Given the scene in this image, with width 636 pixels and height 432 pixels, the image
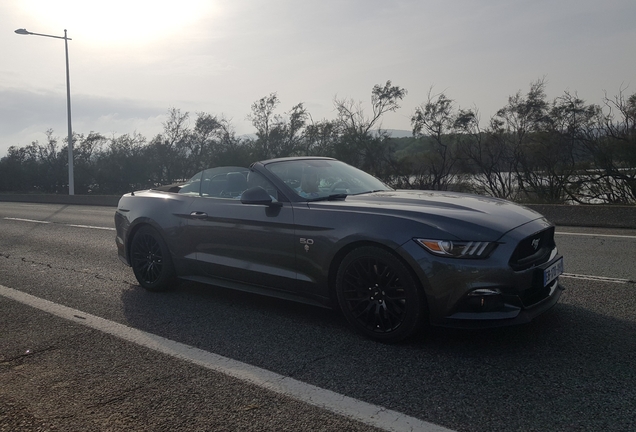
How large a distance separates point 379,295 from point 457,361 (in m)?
0.73

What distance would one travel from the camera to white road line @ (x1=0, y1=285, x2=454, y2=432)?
9.70 feet

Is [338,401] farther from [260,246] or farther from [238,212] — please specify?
[238,212]

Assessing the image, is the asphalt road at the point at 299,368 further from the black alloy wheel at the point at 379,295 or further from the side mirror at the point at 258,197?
the side mirror at the point at 258,197

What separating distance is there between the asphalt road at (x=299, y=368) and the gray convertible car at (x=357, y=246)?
30 centimetres

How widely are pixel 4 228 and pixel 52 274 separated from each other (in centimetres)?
799

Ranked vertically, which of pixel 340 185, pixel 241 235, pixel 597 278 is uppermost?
pixel 340 185

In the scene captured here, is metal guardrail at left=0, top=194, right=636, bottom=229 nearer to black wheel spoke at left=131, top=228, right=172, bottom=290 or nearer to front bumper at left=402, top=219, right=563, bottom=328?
front bumper at left=402, top=219, right=563, bottom=328

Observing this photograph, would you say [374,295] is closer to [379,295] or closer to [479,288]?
[379,295]

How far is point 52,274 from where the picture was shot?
7438 mm

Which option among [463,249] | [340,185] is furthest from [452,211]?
[340,185]

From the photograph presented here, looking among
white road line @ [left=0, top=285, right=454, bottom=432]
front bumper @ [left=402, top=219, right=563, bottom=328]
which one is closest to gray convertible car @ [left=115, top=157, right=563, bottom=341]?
front bumper @ [left=402, top=219, right=563, bottom=328]

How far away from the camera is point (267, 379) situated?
3.59m

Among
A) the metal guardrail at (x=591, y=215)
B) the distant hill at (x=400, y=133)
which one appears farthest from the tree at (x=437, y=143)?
the metal guardrail at (x=591, y=215)

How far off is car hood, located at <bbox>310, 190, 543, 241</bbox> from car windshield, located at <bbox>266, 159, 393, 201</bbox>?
0.26 metres
